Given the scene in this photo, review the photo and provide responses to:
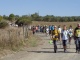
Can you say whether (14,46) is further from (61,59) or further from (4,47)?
(61,59)

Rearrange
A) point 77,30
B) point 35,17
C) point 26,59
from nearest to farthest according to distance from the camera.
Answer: point 26,59 → point 77,30 → point 35,17

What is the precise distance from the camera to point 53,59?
15617 mm

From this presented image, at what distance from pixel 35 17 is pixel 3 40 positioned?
108534 mm

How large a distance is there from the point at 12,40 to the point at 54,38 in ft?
11.9

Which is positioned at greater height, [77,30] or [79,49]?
[77,30]

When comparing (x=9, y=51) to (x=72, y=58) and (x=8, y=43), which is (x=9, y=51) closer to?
(x=8, y=43)

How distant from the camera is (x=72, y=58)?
53.0ft

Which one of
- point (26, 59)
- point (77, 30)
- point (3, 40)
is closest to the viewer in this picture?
point (26, 59)

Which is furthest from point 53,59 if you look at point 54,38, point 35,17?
point 35,17

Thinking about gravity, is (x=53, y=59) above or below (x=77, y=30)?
below

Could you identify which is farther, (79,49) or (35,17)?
(35,17)

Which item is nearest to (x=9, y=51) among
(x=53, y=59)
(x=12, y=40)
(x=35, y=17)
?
(x=12, y=40)

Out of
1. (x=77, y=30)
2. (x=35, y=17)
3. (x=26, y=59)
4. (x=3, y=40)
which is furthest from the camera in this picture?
(x=35, y=17)

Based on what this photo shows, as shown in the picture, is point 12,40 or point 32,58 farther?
point 12,40
